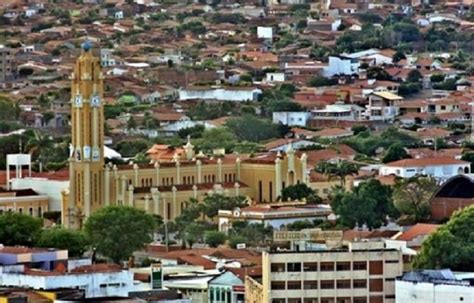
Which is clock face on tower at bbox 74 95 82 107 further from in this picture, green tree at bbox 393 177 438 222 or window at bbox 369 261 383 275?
window at bbox 369 261 383 275

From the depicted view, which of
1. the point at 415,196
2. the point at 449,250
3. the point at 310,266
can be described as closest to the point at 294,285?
the point at 310,266

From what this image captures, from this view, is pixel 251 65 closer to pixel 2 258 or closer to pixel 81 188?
pixel 81 188

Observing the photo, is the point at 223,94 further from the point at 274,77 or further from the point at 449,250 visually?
the point at 449,250

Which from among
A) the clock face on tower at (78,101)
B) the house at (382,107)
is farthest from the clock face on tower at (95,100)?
the house at (382,107)

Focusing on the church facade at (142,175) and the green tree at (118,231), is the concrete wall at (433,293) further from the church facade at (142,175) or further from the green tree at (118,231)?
the church facade at (142,175)

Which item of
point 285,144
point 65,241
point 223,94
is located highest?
point 65,241

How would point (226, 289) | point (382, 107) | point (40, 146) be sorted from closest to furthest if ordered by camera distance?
point (226, 289)
point (40, 146)
point (382, 107)

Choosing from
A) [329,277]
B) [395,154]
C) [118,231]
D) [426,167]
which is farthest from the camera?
[395,154]
